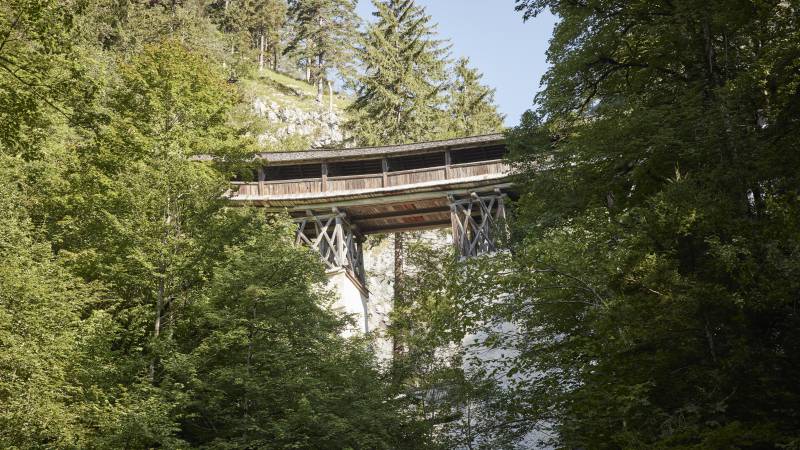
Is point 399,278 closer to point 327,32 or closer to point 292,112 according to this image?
point 292,112

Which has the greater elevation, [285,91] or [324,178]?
[285,91]

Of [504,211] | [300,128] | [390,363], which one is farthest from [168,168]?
[300,128]

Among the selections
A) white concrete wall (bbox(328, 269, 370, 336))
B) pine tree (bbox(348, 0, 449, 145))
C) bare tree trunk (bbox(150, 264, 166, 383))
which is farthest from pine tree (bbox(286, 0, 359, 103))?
bare tree trunk (bbox(150, 264, 166, 383))

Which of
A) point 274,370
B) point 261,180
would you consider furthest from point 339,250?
point 274,370

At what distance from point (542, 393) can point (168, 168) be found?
8.10 metres

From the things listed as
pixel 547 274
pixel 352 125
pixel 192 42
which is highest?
pixel 192 42

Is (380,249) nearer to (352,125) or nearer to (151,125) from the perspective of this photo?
(352,125)

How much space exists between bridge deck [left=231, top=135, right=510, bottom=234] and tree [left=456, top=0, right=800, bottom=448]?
1184 cm

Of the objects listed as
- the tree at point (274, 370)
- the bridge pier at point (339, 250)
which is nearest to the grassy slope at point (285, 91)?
the bridge pier at point (339, 250)

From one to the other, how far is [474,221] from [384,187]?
3177 mm

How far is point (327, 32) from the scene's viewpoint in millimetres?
51281

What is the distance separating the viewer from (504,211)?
2277 cm

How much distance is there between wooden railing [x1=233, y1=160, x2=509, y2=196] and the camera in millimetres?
→ 23797

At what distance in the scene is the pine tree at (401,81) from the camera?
3569 centimetres
